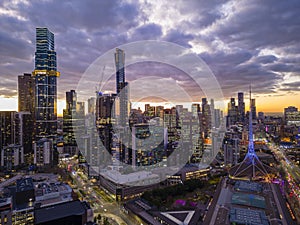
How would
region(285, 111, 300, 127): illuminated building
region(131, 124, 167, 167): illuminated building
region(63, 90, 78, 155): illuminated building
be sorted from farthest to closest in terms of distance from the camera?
region(285, 111, 300, 127): illuminated building
region(63, 90, 78, 155): illuminated building
region(131, 124, 167, 167): illuminated building

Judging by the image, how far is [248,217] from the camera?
3.30 m

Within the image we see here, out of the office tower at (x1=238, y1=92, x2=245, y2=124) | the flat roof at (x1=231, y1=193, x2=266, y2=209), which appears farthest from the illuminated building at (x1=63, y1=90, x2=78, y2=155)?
the office tower at (x1=238, y1=92, x2=245, y2=124)

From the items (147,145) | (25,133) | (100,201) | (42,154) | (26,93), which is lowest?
(100,201)

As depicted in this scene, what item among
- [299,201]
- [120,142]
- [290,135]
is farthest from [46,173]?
[290,135]

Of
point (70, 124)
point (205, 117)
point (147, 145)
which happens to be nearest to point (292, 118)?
point (205, 117)

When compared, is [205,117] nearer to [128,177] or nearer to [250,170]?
[250,170]

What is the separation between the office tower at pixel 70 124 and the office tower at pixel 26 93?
238cm

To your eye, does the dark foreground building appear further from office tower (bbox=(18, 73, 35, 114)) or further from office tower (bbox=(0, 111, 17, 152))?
office tower (bbox=(18, 73, 35, 114))

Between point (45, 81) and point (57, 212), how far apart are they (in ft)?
41.0

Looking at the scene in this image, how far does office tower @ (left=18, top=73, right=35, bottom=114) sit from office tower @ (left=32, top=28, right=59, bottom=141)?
0.42 metres

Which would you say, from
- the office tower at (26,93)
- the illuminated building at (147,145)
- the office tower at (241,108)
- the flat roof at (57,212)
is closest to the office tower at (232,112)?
the office tower at (241,108)

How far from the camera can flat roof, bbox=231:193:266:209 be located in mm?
3869

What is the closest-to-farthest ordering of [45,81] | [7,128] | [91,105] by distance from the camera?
[7,128] → [45,81] → [91,105]

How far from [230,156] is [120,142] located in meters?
4.70
